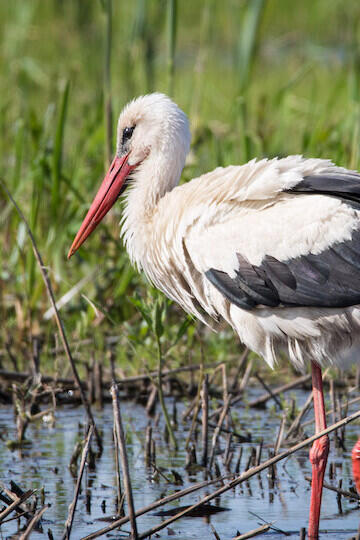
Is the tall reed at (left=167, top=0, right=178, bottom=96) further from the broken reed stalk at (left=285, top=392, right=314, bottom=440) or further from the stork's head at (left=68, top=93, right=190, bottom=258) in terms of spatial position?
the broken reed stalk at (left=285, top=392, right=314, bottom=440)

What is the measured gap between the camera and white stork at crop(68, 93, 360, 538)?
4.13 m

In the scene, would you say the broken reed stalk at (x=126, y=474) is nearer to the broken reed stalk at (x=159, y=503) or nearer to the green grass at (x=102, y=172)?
the broken reed stalk at (x=159, y=503)

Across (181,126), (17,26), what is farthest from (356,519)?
(17,26)

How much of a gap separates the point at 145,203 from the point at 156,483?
1245mm

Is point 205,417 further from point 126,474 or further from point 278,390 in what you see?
point 126,474

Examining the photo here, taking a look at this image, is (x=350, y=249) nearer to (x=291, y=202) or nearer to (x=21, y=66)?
(x=291, y=202)

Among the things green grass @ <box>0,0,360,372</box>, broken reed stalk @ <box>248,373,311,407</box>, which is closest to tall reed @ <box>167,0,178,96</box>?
green grass @ <box>0,0,360,372</box>

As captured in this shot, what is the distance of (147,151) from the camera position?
4.84 meters

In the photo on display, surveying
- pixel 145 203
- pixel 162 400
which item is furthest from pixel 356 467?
pixel 145 203

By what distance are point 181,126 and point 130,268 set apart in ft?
4.83

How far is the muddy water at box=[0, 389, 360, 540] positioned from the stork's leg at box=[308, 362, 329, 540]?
9 cm

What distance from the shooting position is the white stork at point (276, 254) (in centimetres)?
413

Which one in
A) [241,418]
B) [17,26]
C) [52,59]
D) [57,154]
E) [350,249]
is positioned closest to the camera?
[350,249]

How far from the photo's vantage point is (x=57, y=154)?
5918mm
